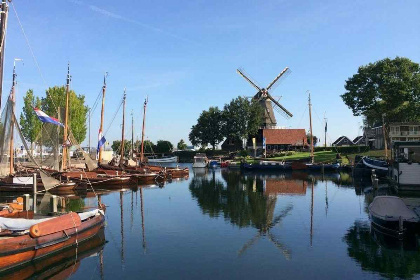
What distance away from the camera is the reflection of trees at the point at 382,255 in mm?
15812

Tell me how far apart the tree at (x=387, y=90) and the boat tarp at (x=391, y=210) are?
49493mm

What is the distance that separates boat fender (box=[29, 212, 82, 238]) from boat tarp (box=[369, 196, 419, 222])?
16.9 m

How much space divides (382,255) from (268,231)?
6886 millimetres

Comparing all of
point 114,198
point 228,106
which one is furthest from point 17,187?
point 228,106

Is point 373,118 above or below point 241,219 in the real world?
above

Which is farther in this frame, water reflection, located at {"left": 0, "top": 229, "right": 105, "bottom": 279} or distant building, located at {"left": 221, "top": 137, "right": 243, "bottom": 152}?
distant building, located at {"left": 221, "top": 137, "right": 243, "bottom": 152}

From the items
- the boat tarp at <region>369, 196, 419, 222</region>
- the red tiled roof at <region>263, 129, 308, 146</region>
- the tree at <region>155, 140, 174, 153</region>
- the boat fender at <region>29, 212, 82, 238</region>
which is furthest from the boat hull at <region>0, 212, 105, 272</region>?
the tree at <region>155, 140, 174, 153</region>

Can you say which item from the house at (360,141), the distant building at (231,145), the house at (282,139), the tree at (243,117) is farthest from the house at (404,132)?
the house at (360,141)

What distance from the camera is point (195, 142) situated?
119125 mm

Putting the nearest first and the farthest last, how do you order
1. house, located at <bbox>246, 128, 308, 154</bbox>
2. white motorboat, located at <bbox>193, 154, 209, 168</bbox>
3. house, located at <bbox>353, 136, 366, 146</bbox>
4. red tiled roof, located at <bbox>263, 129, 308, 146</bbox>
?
white motorboat, located at <bbox>193, 154, 209, 168</bbox> < house, located at <bbox>246, 128, 308, 154</bbox> < red tiled roof, located at <bbox>263, 129, 308, 146</bbox> < house, located at <bbox>353, 136, 366, 146</bbox>

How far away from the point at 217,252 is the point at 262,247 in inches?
99.3

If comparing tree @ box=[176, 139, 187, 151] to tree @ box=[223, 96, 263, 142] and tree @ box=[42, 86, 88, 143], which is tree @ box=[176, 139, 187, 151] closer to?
tree @ box=[223, 96, 263, 142]

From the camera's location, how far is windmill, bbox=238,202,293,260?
61.5ft

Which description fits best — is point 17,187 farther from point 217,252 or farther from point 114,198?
point 217,252
